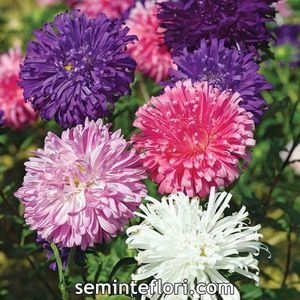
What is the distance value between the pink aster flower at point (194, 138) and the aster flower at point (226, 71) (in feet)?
0.25

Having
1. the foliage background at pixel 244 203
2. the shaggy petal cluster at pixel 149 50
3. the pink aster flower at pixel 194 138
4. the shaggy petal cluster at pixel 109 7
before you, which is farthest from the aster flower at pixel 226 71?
the shaggy petal cluster at pixel 109 7

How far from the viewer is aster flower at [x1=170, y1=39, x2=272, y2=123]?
5.10 ft

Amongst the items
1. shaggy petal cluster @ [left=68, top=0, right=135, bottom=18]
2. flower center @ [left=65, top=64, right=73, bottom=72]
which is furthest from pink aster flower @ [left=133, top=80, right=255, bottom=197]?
shaggy petal cluster @ [left=68, top=0, right=135, bottom=18]

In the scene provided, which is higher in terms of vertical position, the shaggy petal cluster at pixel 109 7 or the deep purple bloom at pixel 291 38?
the deep purple bloom at pixel 291 38

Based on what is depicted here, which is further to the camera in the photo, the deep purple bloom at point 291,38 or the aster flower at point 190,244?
the deep purple bloom at point 291,38

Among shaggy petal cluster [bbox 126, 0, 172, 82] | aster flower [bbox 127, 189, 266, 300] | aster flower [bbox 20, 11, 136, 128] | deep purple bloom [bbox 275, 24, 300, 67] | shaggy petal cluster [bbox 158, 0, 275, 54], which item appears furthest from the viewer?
deep purple bloom [bbox 275, 24, 300, 67]

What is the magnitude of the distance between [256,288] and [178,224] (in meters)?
0.83

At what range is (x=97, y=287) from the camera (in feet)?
5.81

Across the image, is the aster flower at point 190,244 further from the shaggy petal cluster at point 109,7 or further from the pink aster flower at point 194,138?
the shaggy petal cluster at point 109,7

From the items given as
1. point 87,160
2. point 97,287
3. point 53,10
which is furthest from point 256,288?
Answer: point 53,10

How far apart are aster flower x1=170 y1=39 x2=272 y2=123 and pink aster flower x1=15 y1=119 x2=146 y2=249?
284 mm

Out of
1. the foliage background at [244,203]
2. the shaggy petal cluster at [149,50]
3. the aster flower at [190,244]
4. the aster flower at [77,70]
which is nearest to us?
the aster flower at [190,244]

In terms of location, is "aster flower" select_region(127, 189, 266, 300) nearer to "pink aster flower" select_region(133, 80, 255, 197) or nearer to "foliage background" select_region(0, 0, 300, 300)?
"pink aster flower" select_region(133, 80, 255, 197)

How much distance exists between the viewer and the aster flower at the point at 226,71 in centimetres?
156
